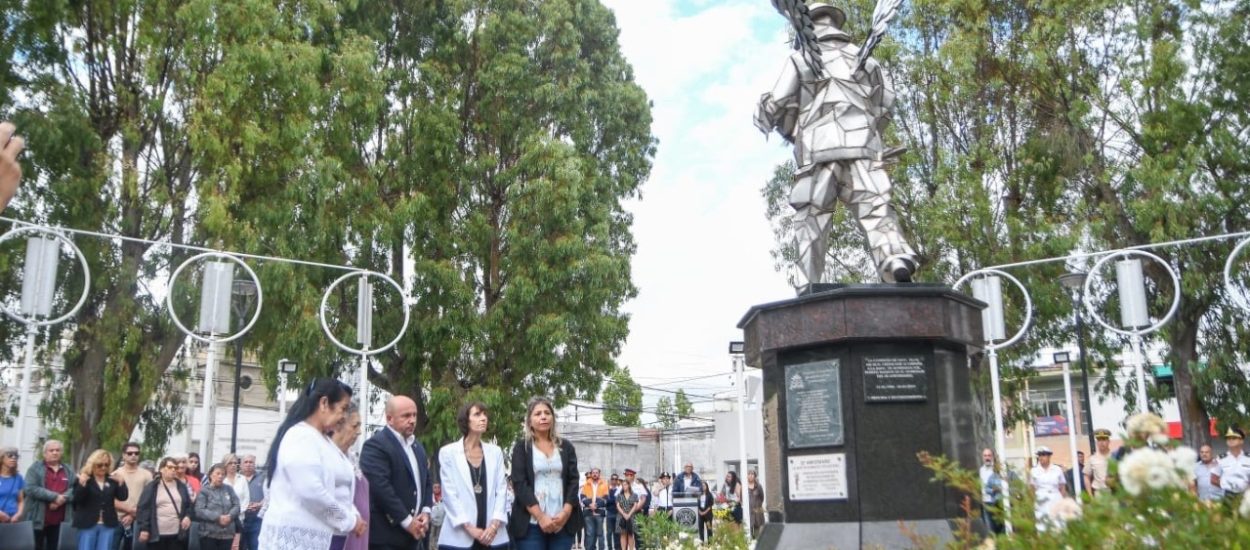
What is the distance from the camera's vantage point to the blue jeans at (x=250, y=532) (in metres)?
13.0

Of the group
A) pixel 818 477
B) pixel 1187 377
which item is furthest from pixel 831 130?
pixel 1187 377

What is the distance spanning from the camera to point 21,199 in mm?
19234

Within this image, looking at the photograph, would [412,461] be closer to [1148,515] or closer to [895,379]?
[895,379]

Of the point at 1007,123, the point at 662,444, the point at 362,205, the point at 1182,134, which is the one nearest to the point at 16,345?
the point at 362,205

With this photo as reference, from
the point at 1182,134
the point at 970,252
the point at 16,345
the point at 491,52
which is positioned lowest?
the point at 16,345

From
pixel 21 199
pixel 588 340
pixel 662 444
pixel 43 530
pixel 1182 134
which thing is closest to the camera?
pixel 43 530

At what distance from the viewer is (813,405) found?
330 inches

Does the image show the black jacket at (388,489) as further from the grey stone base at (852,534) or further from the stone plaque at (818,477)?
the stone plaque at (818,477)

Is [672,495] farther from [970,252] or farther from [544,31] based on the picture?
[544,31]

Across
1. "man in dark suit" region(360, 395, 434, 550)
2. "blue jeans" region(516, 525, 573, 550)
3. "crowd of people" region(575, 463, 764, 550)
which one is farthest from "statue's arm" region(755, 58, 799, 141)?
"crowd of people" region(575, 463, 764, 550)

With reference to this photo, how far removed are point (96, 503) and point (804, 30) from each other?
8936mm

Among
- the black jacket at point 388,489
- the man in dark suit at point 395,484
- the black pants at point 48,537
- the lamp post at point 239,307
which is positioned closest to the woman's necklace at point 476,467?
the man in dark suit at point 395,484

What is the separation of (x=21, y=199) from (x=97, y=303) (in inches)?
91.0

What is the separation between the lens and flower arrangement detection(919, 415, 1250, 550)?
2.98 meters
